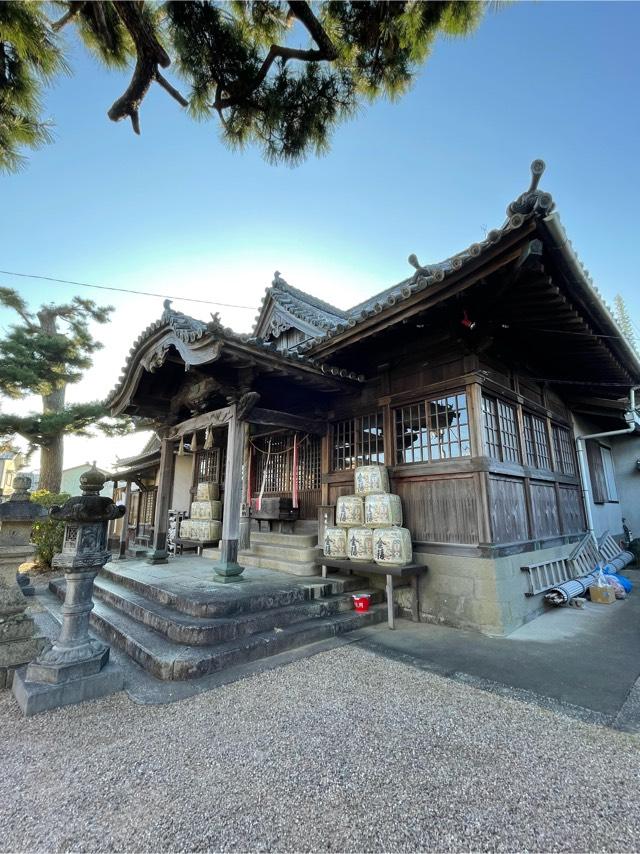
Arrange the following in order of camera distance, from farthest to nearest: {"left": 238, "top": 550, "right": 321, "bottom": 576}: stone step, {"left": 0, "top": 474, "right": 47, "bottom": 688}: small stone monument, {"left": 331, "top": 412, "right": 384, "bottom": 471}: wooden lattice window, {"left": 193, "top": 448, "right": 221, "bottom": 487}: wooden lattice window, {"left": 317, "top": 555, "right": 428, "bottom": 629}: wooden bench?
{"left": 193, "top": 448, "right": 221, "bottom": 487}: wooden lattice window, {"left": 331, "top": 412, "right": 384, "bottom": 471}: wooden lattice window, {"left": 238, "top": 550, "right": 321, "bottom": 576}: stone step, {"left": 317, "top": 555, "right": 428, "bottom": 629}: wooden bench, {"left": 0, "top": 474, "right": 47, "bottom": 688}: small stone monument

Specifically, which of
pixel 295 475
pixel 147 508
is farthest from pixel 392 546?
pixel 147 508

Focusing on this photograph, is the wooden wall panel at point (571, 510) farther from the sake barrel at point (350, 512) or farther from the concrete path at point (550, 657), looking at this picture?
the sake barrel at point (350, 512)

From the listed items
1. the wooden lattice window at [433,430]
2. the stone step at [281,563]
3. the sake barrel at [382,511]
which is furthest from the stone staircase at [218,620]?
the wooden lattice window at [433,430]

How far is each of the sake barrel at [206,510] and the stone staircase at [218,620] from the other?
2.17 m

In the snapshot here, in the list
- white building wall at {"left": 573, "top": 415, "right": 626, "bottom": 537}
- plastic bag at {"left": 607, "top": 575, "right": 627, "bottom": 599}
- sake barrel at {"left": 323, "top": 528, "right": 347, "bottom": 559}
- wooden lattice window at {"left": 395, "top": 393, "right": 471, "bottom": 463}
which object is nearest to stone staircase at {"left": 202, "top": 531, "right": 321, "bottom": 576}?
sake barrel at {"left": 323, "top": 528, "right": 347, "bottom": 559}

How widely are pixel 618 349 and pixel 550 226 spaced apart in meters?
3.38

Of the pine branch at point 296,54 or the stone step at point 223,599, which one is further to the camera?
the stone step at point 223,599

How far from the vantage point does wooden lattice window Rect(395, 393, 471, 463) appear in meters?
5.00

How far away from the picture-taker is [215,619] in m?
3.88

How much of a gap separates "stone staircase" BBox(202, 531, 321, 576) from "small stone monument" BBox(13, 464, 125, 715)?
291 cm

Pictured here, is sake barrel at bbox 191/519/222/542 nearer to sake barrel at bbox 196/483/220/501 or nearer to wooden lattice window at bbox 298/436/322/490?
sake barrel at bbox 196/483/220/501

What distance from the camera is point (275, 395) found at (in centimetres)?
659

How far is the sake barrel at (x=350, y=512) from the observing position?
206 inches

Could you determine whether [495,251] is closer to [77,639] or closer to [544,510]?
[544,510]
